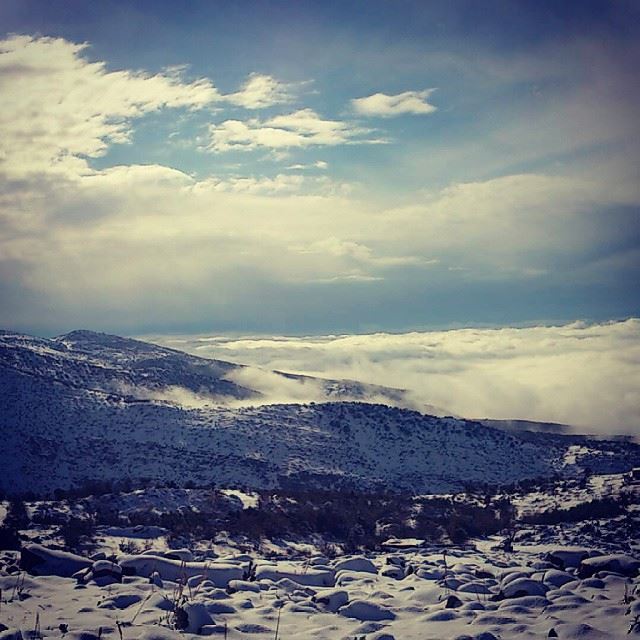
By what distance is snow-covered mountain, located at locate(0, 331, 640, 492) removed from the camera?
66750mm

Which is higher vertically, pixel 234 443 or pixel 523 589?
pixel 523 589

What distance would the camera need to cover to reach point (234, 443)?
76.2m

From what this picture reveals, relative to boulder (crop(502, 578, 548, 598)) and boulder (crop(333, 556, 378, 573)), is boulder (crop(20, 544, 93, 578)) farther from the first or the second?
boulder (crop(502, 578, 548, 598))

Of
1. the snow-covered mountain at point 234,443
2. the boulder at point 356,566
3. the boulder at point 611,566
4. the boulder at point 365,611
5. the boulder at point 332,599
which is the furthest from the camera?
the snow-covered mountain at point 234,443

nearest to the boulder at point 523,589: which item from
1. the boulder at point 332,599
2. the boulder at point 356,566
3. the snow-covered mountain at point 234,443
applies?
the boulder at point 332,599

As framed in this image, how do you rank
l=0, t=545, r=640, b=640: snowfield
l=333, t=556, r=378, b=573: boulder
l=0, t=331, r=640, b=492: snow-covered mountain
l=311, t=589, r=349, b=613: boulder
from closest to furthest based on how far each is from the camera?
1. l=0, t=545, r=640, b=640: snowfield
2. l=311, t=589, r=349, b=613: boulder
3. l=333, t=556, r=378, b=573: boulder
4. l=0, t=331, r=640, b=492: snow-covered mountain

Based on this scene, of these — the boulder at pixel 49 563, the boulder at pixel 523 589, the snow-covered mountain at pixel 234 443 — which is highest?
the boulder at pixel 523 589

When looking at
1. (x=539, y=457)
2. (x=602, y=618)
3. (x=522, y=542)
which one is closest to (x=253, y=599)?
(x=602, y=618)

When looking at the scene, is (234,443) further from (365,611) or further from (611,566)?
(365,611)

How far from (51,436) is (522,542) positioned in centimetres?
5481

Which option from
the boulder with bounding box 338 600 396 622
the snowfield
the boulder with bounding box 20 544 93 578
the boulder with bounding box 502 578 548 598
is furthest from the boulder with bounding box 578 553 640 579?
the boulder with bounding box 20 544 93 578

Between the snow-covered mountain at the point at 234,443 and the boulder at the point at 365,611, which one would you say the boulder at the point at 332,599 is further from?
the snow-covered mountain at the point at 234,443

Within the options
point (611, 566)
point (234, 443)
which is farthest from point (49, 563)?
point (234, 443)

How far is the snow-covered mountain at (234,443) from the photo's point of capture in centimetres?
6675
